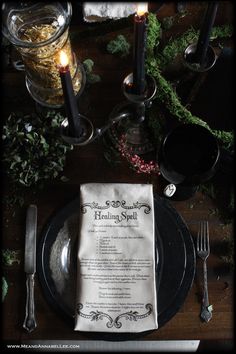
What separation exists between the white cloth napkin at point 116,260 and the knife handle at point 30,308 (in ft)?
0.27

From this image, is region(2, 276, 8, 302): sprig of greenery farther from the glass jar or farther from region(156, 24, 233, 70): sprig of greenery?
region(156, 24, 233, 70): sprig of greenery

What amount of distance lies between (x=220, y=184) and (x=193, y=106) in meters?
0.16

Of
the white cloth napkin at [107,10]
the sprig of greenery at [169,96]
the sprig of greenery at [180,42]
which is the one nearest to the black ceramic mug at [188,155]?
the sprig of greenery at [169,96]

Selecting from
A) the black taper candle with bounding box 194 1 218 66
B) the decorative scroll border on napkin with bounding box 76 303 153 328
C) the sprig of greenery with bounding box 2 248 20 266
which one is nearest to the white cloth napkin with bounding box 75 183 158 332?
the decorative scroll border on napkin with bounding box 76 303 153 328

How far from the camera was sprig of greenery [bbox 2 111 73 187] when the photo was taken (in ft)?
2.95

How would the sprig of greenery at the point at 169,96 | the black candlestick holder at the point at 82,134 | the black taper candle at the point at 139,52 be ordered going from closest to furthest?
1. the black taper candle at the point at 139,52
2. the black candlestick holder at the point at 82,134
3. the sprig of greenery at the point at 169,96

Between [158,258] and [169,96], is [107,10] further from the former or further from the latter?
[158,258]

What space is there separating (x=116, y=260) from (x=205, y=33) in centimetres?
41

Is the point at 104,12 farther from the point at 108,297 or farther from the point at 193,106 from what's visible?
the point at 108,297

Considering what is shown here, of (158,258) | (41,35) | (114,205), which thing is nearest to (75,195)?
(114,205)

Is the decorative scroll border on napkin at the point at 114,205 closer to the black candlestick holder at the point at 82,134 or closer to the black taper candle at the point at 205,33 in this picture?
the black candlestick holder at the point at 82,134

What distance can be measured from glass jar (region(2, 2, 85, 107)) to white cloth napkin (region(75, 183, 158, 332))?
0.19 m

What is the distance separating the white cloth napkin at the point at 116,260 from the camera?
0.85 meters

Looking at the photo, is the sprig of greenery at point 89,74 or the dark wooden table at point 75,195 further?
the sprig of greenery at point 89,74
